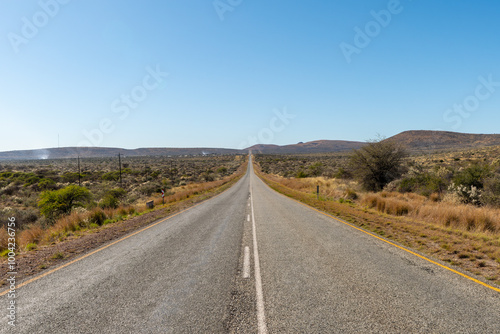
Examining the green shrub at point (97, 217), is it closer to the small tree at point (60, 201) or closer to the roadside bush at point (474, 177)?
the small tree at point (60, 201)

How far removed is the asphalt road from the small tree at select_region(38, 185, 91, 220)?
1068 centimetres

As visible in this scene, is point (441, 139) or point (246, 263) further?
point (441, 139)

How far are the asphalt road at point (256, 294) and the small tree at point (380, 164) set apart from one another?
17503mm

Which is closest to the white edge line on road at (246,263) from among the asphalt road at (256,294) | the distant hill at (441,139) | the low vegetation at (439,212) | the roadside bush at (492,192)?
the asphalt road at (256,294)

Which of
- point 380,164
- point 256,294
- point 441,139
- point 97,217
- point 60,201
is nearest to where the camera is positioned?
point 256,294

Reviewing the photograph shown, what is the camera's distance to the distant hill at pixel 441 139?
111m

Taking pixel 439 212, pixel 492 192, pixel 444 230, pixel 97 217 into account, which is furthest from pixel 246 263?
pixel 492 192

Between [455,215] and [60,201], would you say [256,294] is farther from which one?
[60,201]

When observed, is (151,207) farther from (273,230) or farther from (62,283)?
(62,283)

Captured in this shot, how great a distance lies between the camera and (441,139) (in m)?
121

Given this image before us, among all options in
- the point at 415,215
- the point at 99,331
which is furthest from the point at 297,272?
the point at 415,215

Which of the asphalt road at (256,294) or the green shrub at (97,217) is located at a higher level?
the asphalt road at (256,294)

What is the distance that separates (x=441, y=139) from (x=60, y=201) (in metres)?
143

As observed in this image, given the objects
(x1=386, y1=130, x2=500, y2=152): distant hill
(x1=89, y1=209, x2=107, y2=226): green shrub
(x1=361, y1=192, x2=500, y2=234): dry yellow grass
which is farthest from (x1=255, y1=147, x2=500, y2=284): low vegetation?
(x1=386, y1=130, x2=500, y2=152): distant hill
